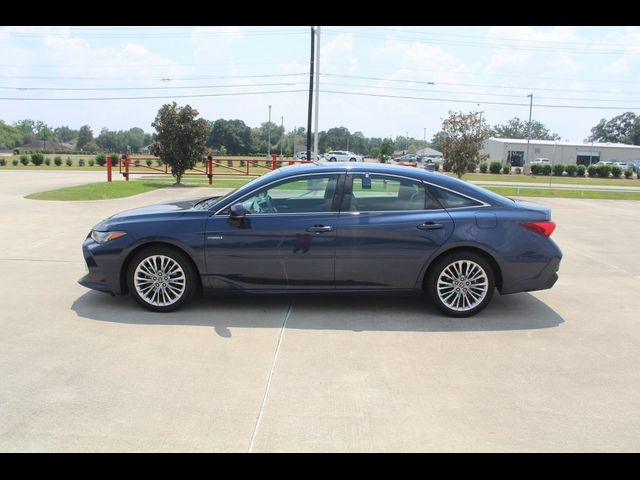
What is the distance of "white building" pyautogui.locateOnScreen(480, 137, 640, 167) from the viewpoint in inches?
3187

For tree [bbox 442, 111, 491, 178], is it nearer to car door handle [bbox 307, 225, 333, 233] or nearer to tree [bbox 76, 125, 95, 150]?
car door handle [bbox 307, 225, 333, 233]

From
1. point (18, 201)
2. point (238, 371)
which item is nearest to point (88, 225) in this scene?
point (18, 201)

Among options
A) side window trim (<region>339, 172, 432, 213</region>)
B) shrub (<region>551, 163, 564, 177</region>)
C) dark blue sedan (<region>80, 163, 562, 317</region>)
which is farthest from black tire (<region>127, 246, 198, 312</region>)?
shrub (<region>551, 163, 564, 177</region>)

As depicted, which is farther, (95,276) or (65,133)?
(65,133)

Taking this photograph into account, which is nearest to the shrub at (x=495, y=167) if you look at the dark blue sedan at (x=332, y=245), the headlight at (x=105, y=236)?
the dark blue sedan at (x=332, y=245)

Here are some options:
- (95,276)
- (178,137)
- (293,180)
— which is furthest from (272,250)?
(178,137)

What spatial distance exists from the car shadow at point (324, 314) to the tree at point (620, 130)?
458 ft

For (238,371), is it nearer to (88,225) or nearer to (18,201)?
(88,225)

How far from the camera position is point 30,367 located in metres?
4.04

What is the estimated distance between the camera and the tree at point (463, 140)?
24188 mm

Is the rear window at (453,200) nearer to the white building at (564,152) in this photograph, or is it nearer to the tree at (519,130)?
the white building at (564,152)

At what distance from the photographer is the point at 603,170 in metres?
54.9

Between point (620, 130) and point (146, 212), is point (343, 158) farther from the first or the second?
point (620, 130)

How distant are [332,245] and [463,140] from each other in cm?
2057
